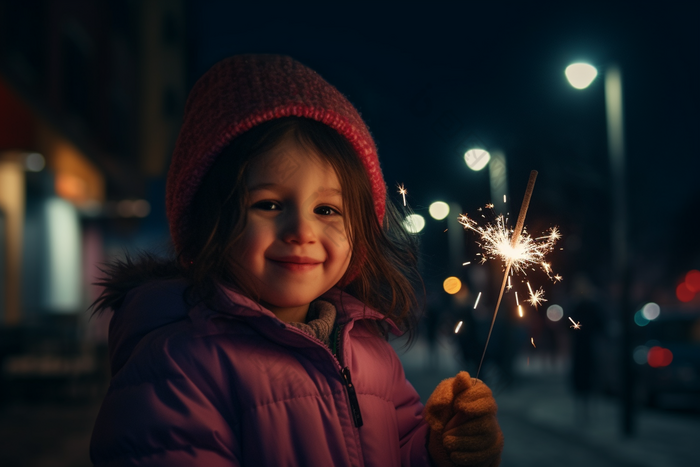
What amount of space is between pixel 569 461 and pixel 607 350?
527 cm

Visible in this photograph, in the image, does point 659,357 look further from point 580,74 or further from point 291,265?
point 291,265

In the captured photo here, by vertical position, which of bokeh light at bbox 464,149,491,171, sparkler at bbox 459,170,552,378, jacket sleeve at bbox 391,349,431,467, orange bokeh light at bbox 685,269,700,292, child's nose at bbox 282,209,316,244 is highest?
bokeh light at bbox 464,149,491,171

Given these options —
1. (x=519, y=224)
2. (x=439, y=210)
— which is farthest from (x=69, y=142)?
(x=519, y=224)

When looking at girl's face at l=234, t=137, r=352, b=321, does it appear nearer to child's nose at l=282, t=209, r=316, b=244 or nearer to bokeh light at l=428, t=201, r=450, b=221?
child's nose at l=282, t=209, r=316, b=244

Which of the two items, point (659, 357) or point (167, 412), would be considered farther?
point (659, 357)

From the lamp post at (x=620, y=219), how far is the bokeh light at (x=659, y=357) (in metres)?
1.83

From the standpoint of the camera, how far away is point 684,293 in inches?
2125

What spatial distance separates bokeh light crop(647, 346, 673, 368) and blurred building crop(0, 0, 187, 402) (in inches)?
316

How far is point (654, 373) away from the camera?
9.60 metres

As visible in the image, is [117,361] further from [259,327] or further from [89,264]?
[89,264]

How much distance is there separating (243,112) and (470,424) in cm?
102

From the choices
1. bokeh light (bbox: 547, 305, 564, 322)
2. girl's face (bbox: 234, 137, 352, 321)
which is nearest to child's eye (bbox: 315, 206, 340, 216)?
girl's face (bbox: 234, 137, 352, 321)

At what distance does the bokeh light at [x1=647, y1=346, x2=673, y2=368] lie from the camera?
9.55 m

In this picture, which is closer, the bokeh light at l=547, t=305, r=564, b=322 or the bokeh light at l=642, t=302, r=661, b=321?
the bokeh light at l=547, t=305, r=564, b=322
